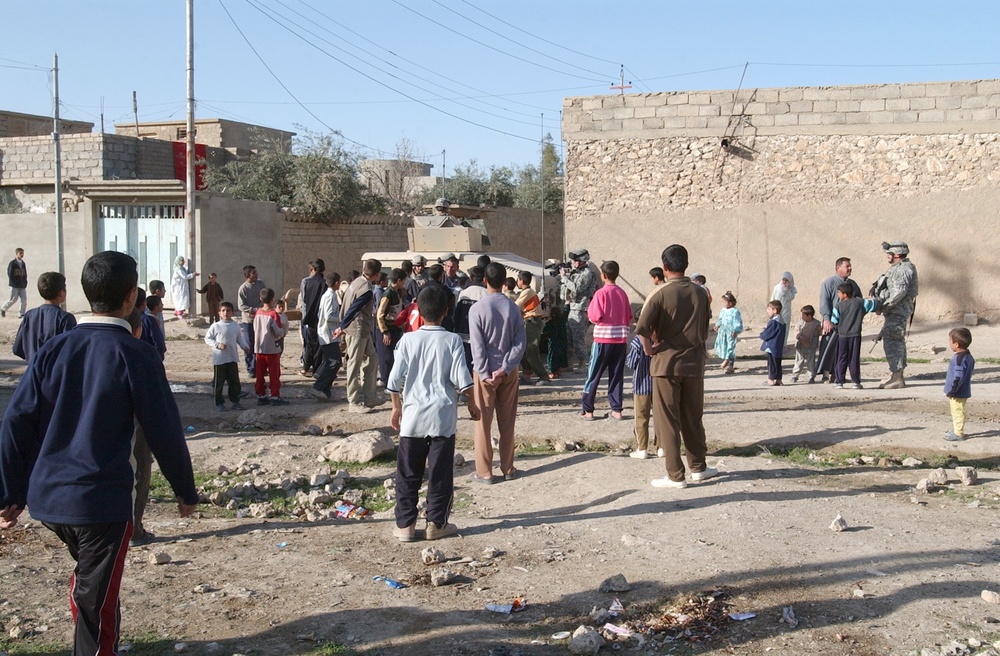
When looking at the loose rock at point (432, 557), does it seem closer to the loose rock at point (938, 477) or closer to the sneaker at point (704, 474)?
the sneaker at point (704, 474)

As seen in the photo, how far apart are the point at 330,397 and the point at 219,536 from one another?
16.0 ft

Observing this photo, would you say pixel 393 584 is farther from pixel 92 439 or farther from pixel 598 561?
pixel 92 439

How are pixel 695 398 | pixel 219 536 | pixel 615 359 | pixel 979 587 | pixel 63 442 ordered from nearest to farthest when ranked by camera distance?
pixel 63 442
pixel 979 587
pixel 219 536
pixel 695 398
pixel 615 359

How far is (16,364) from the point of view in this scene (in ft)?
45.1

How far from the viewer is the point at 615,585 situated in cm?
473

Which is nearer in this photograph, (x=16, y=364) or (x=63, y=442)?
(x=63, y=442)

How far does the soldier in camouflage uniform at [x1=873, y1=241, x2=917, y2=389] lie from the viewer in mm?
10406

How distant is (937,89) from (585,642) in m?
14.1

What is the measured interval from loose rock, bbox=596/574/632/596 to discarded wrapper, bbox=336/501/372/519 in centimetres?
230

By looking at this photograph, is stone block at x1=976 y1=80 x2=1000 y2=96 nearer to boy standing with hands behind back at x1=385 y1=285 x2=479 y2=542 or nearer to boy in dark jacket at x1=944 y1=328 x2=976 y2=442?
boy in dark jacket at x1=944 y1=328 x2=976 y2=442

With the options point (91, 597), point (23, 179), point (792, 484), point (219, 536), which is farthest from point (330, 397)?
point (23, 179)

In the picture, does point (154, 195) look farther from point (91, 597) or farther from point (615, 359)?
point (91, 597)

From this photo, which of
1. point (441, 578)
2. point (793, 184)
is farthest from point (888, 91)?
point (441, 578)

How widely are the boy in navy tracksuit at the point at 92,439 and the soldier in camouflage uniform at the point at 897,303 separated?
8.94m
